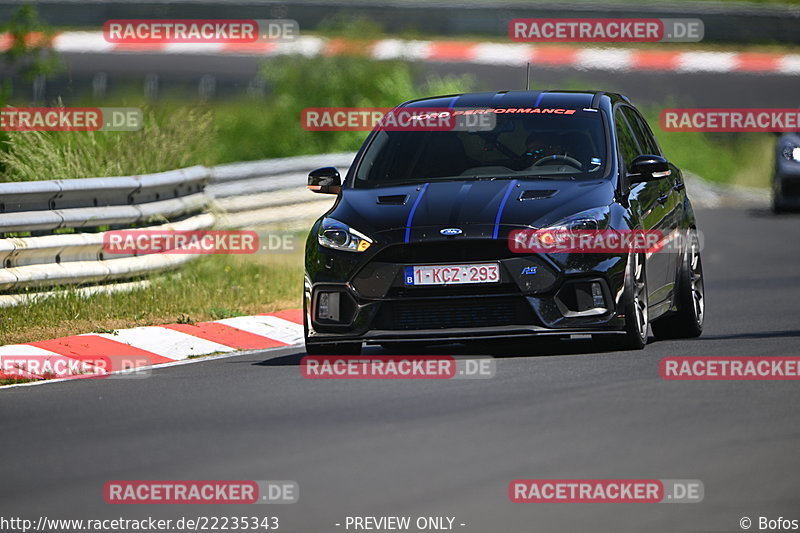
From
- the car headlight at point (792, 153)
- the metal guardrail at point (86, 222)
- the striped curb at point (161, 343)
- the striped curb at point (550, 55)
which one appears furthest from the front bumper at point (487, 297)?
the striped curb at point (550, 55)

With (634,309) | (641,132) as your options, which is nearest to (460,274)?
(634,309)

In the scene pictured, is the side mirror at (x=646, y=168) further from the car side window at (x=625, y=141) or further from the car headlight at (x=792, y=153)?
the car headlight at (x=792, y=153)

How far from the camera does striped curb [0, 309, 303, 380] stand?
37.1ft

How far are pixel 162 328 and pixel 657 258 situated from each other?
11.7ft

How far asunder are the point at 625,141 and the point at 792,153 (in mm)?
13895

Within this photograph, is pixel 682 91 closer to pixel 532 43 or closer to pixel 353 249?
pixel 532 43

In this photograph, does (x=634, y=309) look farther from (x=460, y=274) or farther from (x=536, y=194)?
(x=460, y=274)

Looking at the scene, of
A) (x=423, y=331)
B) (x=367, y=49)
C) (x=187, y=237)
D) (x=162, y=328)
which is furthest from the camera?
(x=367, y=49)

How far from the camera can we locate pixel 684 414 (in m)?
8.31

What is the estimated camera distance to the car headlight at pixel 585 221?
33.8 ft

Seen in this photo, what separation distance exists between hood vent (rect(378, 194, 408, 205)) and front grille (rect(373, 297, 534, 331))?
71 cm

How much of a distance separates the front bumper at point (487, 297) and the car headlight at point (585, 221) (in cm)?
19

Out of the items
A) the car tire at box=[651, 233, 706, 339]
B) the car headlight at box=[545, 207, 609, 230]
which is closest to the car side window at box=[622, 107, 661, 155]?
the car tire at box=[651, 233, 706, 339]

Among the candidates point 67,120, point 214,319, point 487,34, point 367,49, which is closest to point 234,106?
point 367,49
